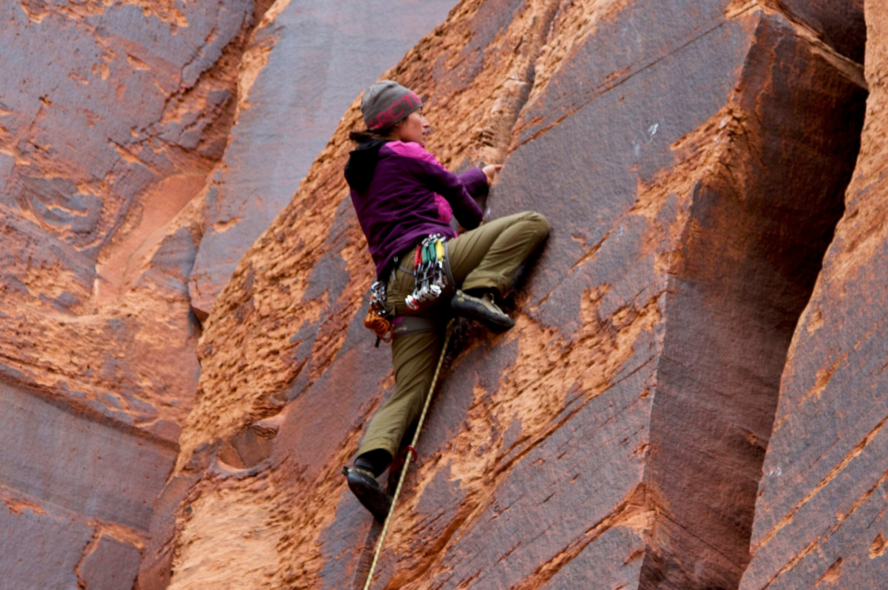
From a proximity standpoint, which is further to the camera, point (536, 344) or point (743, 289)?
point (536, 344)

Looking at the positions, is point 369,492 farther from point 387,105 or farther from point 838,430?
point 838,430

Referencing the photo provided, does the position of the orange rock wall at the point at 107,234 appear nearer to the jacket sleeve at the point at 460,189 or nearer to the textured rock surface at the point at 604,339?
the textured rock surface at the point at 604,339

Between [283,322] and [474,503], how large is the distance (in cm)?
218

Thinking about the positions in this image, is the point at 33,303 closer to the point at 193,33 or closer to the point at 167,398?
the point at 167,398

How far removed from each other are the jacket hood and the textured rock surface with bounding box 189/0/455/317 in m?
3.41

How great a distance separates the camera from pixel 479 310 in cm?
508

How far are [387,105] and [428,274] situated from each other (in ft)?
2.54

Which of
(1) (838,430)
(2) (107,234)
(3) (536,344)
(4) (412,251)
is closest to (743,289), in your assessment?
(3) (536,344)

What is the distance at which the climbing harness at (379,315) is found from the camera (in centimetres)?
534

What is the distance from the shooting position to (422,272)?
17.1ft

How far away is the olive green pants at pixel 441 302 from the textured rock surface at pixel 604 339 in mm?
105

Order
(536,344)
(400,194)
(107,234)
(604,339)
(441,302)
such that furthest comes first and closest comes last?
(107,234)
(400,194)
(441,302)
(536,344)
(604,339)

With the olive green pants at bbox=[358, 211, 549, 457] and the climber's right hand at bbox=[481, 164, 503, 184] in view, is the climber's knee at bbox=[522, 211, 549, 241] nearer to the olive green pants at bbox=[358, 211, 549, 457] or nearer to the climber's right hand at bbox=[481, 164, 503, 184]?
the olive green pants at bbox=[358, 211, 549, 457]

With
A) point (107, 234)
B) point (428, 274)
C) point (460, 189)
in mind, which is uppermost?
point (460, 189)
